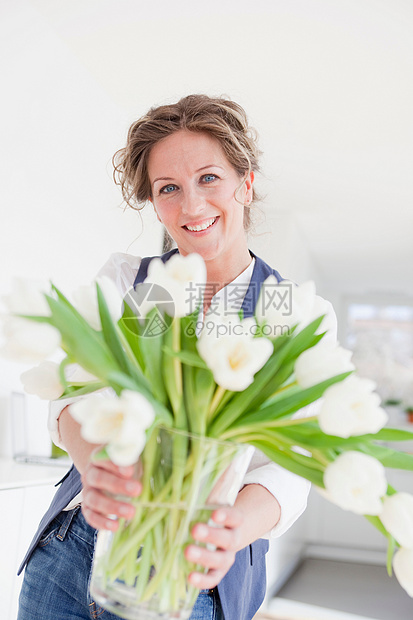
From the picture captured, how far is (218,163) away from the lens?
1.39 m

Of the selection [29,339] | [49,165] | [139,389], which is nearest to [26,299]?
[29,339]

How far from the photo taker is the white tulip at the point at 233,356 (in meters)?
0.63

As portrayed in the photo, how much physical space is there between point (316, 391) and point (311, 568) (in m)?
7.27

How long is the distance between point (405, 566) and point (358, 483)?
0.44 feet

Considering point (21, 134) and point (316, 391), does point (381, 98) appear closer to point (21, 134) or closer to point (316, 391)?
point (21, 134)

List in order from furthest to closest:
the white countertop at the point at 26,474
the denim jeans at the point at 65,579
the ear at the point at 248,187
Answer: the white countertop at the point at 26,474
the ear at the point at 248,187
the denim jeans at the point at 65,579

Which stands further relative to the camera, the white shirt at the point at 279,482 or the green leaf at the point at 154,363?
the white shirt at the point at 279,482

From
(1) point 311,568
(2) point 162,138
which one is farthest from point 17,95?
(1) point 311,568

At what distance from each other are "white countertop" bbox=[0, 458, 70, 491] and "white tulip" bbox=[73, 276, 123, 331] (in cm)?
156

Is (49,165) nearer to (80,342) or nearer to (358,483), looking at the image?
(80,342)

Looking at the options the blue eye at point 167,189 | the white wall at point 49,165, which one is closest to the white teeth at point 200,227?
the blue eye at point 167,189

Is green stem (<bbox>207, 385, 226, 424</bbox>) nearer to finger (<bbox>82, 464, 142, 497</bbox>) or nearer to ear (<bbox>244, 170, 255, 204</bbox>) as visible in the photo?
finger (<bbox>82, 464, 142, 497</bbox>)

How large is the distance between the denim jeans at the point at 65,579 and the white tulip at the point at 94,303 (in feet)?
2.01

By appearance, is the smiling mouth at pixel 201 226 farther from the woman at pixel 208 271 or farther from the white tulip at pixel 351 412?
the white tulip at pixel 351 412
